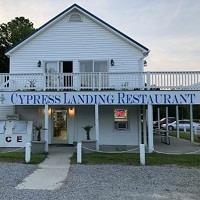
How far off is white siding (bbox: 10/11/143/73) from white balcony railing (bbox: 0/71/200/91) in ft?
6.72

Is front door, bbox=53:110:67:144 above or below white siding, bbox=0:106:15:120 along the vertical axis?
below

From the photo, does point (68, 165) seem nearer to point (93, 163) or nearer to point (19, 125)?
point (93, 163)

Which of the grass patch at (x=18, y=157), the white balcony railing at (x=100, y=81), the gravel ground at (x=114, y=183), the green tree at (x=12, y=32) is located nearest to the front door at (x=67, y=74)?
the white balcony railing at (x=100, y=81)

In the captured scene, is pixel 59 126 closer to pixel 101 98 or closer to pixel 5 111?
pixel 5 111

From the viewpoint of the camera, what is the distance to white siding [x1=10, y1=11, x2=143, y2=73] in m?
26.2

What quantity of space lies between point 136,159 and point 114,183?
601 cm

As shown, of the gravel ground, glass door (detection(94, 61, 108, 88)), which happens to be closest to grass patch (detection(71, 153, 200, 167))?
the gravel ground

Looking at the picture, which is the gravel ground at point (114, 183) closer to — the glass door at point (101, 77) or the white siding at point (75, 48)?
the glass door at point (101, 77)

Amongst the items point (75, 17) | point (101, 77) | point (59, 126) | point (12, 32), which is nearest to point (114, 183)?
point (101, 77)

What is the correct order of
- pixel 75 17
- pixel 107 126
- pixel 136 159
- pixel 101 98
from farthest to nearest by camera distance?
pixel 75 17, pixel 107 126, pixel 101 98, pixel 136 159

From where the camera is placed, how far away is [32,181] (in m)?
13.7

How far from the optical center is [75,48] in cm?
2639

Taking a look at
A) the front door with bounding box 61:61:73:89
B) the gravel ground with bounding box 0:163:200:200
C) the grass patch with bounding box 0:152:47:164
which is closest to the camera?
the gravel ground with bounding box 0:163:200:200

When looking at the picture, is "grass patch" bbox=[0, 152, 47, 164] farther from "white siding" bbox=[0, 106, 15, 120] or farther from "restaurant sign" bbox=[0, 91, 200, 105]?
"white siding" bbox=[0, 106, 15, 120]
